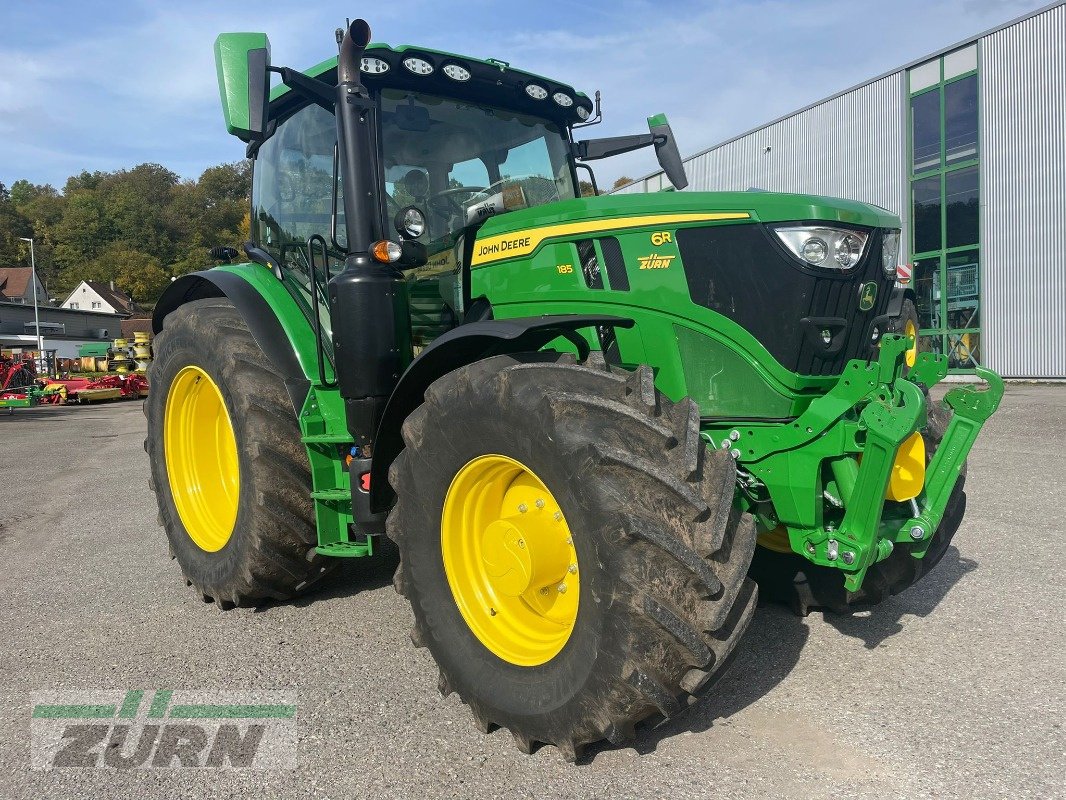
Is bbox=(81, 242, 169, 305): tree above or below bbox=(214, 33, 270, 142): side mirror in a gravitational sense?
above

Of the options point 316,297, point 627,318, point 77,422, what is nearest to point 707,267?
point 627,318

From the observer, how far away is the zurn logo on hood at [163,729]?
2594 millimetres

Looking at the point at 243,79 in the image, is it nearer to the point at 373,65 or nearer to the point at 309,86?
the point at 309,86

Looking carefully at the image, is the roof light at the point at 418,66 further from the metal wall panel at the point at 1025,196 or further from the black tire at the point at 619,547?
the metal wall panel at the point at 1025,196

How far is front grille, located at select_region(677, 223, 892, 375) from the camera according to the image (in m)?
2.72

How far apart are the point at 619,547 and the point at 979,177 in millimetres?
19506

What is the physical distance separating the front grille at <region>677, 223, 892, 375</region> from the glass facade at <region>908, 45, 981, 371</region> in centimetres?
1738

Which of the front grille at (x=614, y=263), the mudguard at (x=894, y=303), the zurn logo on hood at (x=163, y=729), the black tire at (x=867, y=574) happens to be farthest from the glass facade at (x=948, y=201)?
the zurn logo on hood at (x=163, y=729)

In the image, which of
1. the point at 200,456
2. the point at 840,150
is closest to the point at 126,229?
the point at 840,150

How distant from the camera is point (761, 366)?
2.77 metres

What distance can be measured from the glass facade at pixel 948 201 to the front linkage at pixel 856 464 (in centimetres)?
1715

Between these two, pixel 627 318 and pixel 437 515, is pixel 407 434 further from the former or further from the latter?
pixel 627 318

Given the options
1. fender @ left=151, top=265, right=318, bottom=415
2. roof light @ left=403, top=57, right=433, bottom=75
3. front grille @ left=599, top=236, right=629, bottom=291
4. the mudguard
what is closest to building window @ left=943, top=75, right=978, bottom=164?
the mudguard

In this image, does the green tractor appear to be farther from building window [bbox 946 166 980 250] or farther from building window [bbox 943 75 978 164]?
building window [bbox 943 75 978 164]
